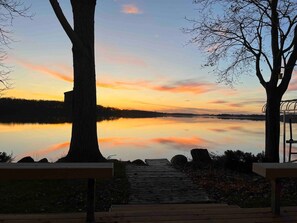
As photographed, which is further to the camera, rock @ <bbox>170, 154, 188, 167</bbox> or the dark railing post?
rock @ <bbox>170, 154, 188, 167</bbox>

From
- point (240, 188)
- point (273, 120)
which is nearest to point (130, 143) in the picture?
point (273, 120)

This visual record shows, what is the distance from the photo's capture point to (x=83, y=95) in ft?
37.8

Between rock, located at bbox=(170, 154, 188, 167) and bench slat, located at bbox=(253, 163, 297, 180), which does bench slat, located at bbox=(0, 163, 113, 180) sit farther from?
rock, located at bbox=(170, 154, 188, 167)

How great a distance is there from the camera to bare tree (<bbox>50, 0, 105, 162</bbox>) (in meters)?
11.5

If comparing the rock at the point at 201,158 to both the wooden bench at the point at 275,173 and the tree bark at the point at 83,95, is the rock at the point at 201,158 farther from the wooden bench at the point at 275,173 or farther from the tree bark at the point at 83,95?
the wooden bench at the point at 275,173

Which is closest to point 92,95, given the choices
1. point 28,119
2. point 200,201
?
point 200,201

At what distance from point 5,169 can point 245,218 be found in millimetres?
2946

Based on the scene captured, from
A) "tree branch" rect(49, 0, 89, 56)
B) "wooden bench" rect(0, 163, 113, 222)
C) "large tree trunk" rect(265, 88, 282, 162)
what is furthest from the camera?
"large tree trunk" rect(265, 88, 282, 162)

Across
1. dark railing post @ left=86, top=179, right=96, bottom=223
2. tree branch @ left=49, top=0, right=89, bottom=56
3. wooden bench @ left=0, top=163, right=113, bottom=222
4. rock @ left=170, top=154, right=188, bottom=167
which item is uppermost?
tree branch @ left=49, top=0, right=89, bottom=56

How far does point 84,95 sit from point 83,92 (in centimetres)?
9

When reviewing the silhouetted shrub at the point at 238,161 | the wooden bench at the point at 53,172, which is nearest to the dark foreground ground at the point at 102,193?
the silhouetted shrub at the point at 238,161

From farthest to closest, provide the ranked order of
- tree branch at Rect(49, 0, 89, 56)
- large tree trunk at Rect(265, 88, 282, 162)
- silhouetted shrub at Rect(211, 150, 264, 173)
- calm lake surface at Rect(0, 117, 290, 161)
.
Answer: calm lake surface at Rect(0, 117, 290, 161) → large tree trunk at Rect(265, 88, 282, 162) → silhouetted shrub at Rect(211, 150, 264, 173) → tree branch at Rect(49, 0, 89, 56)

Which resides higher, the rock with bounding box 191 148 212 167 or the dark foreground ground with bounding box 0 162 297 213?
the rock with bounding box 191 148 212 167

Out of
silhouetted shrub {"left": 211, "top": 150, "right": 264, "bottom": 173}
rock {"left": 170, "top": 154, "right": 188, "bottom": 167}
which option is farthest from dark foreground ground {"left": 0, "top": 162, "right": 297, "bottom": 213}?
rock {"left": 170, "top": 154, "right": 188, "bottom": 167}
